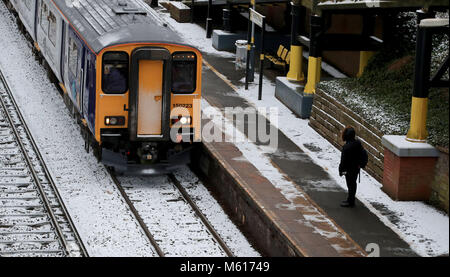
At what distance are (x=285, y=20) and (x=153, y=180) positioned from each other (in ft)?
39.5

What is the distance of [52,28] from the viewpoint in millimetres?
24016

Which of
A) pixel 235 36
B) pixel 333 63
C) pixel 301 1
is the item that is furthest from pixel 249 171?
pixel 235 36

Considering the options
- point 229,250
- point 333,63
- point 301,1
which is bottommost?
point 229,250

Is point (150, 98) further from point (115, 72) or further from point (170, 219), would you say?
point (170, 219)

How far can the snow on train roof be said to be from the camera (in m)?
19.2

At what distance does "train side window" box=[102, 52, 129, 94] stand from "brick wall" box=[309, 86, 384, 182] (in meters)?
4.47

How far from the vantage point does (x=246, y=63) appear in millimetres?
25531

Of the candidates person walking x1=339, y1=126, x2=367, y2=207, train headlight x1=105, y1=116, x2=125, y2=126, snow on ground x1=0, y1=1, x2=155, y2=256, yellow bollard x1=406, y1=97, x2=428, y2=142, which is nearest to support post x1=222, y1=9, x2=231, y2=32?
snow on ground x1=0, y1=1, x2=155, y2=256

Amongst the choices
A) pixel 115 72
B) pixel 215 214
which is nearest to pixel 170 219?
pixel 215 214

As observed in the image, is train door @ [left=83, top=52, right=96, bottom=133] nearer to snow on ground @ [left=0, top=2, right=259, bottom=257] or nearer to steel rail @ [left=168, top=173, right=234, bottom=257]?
snow on ground @ [left=0, top=2, right=259, bottom=257]

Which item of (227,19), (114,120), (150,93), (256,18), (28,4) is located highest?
(256,18)

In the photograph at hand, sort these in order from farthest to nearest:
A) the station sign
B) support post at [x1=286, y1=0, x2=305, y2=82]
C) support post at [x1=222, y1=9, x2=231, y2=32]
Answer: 1. support post at [x1=222, y1=9, x2=231, y2=32]
2. support post at [x1=286, y1=0, x2=305, y2=82]
3. the station sign

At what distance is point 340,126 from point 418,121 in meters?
3.49
